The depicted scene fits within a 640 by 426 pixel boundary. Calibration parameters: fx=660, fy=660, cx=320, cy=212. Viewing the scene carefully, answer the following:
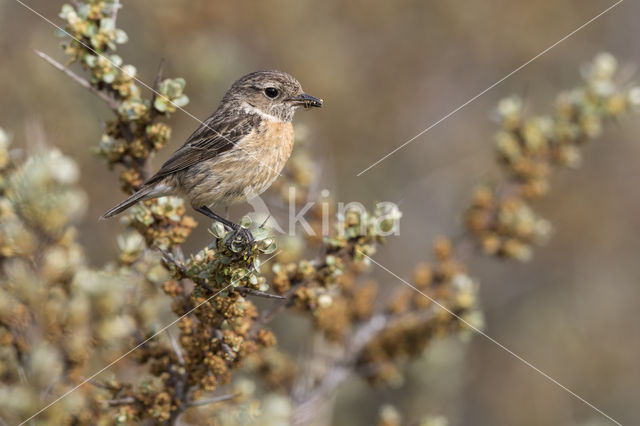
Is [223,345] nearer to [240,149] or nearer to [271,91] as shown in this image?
[240,149]

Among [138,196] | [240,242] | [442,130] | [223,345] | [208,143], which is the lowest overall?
[223,345]

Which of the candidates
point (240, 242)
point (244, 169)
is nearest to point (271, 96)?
point (244, 169)

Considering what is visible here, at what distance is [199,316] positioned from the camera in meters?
3.06

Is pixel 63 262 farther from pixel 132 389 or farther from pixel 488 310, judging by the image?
pixel 488 310

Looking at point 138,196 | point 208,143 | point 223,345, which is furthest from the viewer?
point 208,143

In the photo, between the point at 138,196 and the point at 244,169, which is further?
the point at 244,169

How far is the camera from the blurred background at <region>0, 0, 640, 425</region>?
6430mm

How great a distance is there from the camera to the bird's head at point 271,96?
15.2 feet

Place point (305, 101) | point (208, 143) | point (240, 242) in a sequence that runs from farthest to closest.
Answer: point (305, 101) → point (208, 143) → point (240, 242)

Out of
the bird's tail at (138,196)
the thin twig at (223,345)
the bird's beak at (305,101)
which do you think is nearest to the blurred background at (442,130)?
Result: the bird's beak at (305,101)

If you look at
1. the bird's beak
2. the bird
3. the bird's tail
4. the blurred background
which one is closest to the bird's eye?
the bird

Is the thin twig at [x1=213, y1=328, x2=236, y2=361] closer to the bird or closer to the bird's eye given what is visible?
the bird

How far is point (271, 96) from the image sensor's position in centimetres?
466

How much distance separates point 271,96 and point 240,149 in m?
0.51
